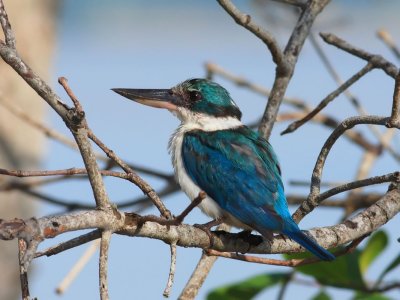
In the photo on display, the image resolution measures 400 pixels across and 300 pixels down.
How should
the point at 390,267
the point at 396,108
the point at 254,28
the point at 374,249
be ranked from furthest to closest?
the point at 374,249 → the point at 390,267 → the point at 254,28 → the point at 396,108

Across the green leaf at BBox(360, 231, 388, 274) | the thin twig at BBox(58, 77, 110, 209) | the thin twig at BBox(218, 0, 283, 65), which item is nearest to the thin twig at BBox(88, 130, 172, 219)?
the thin twig at BBox(58, 77, 110, 209)

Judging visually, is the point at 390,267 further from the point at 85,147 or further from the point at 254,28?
the point at 85,147

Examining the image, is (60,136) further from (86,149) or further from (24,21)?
(86,149)

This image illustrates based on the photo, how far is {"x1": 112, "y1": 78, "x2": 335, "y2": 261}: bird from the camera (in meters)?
3.22

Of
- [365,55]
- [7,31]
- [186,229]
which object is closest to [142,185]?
[186,229]

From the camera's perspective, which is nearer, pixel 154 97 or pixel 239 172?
pixel 239 172

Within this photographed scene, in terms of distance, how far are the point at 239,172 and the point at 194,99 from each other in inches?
25.3

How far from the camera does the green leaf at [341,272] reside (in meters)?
3.63

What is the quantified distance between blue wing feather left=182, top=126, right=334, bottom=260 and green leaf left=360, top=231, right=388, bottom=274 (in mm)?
630

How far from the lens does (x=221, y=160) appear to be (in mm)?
3484

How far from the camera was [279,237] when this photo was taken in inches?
118

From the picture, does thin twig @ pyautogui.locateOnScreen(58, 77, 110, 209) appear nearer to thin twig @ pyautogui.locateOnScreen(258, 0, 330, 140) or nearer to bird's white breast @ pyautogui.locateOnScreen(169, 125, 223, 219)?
bird's white breast @ pyautogui.locateOnScreen(169, 125, 223, 219)

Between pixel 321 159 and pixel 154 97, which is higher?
pixel 154 97

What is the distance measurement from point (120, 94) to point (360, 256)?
1195 mm
